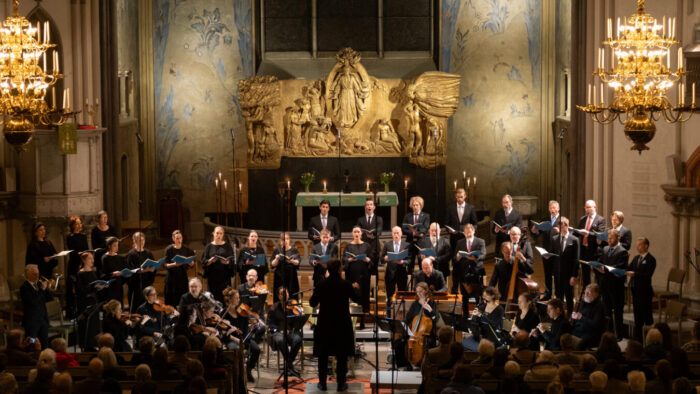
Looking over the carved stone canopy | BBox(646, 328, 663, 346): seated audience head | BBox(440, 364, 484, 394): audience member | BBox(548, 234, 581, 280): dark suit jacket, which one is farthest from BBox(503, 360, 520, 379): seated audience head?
the carved stone canopy

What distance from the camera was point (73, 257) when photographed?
13320mm

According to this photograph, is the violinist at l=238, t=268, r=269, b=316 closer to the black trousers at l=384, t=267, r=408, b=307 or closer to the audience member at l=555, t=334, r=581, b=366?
the black trousers at l=384, t=267, r=408, b=307

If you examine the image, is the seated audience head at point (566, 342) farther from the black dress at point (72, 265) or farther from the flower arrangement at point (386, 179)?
the flower arrangement at point (386, 179)

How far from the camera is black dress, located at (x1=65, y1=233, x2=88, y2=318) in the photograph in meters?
13.0

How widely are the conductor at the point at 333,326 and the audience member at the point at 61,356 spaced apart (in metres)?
2.42

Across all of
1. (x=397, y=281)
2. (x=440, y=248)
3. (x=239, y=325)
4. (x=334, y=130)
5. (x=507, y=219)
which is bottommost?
(x=239, y=325)

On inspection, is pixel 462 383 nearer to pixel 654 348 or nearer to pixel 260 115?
pixel 654 348

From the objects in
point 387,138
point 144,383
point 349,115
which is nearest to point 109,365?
point 144,383

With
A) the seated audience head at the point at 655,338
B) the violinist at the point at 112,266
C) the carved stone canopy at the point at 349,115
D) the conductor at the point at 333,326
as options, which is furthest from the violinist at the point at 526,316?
the carved stone canopy at the point at 349,115

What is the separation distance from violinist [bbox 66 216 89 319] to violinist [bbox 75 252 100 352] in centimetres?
54

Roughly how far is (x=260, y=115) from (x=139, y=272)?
7.38 m

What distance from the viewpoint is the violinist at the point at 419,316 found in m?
10.8

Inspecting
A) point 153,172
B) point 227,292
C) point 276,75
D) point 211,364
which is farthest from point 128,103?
point 211,364

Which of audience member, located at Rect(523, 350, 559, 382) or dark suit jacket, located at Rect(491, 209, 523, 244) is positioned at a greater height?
dark suit jacket, located at Rect(491, 209, 523, 244)
